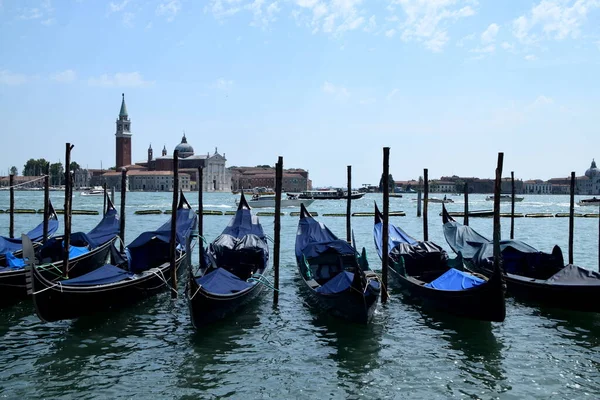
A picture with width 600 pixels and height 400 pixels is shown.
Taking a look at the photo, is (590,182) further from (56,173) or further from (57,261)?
(57,261)

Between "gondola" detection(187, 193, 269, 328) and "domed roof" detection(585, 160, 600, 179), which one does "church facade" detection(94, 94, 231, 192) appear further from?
"gondola" detection(187, 193, 269, 328)

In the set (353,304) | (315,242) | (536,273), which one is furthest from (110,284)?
(536,273)

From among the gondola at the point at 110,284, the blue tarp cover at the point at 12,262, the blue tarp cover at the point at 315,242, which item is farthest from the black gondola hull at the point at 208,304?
the blue tarp cover at the point at 12,262

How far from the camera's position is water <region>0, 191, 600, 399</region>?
610 centimetres

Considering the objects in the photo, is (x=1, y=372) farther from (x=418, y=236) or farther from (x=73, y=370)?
(x=418, y=236)

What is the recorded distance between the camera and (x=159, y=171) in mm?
117500

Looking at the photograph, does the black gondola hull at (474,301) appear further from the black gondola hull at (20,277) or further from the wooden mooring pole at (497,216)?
the black gondola hull at (20,277)

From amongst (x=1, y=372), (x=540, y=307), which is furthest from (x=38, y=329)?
(x=540, y=307)

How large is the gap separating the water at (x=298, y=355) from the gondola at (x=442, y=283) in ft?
0.96

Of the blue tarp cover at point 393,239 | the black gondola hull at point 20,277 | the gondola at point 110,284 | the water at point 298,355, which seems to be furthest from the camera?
the blue tarp cover at point 393,239

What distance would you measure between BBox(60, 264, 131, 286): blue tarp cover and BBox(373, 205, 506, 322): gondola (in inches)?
165

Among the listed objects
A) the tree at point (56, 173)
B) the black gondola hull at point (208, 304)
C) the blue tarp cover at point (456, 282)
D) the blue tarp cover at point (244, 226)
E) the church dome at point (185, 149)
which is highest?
the church dome at point (185, 149)

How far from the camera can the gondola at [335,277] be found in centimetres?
799

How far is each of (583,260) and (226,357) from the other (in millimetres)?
12798
